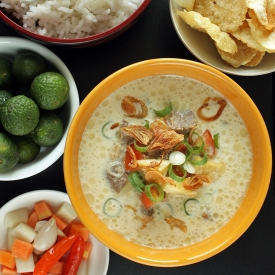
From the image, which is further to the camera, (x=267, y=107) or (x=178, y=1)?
(x=267, y=107)

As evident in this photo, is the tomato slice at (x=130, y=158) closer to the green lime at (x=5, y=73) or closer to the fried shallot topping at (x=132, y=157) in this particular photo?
the fried shallot topping at (x=132, y=157)

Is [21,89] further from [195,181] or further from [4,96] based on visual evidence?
[195,181]

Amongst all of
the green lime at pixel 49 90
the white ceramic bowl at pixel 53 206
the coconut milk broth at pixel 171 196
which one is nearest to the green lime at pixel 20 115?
the green lime at pixel 49 90

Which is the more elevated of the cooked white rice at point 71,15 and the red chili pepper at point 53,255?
the cooked white rice at point 71,15

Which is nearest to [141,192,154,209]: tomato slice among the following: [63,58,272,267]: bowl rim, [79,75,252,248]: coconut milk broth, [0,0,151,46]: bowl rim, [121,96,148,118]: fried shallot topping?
[79,75,252,248]: coconut milk broth

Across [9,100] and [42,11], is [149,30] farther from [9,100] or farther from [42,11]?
[9,100]

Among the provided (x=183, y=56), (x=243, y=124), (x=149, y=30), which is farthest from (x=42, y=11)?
(x=243, y=124)
